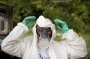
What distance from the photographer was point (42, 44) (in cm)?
671

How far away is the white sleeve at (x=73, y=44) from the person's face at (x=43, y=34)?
0.26m

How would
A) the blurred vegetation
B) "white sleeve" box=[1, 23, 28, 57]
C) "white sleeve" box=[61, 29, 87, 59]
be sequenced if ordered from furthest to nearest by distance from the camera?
the blurred vegetation
"white sleeve" box=[61, 29, 87, 59]
"white sleeve" box=[1, 23, 28, 57]

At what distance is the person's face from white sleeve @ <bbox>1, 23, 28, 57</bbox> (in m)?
0.19

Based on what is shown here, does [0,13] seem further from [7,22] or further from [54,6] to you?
[54,6]

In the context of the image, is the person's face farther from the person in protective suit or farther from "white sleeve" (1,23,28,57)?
"white sleeve" (1,23,28,57)

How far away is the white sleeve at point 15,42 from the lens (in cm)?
660

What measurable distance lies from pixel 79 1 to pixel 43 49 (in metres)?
5.02

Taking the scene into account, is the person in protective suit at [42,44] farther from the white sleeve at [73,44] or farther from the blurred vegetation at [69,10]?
the blurred vegetation at [69,10]

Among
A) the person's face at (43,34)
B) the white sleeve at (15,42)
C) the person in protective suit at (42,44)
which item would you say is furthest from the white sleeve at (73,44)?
the white sleeve at (15,42)

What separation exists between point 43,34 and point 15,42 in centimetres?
41

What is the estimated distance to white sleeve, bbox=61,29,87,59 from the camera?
6781 mm

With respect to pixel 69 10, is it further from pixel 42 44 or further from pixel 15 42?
pixel 15 42

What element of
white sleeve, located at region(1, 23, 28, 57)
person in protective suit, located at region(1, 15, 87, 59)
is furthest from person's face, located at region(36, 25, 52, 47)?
white sleeve, located at region(1, 23, 28, 57)

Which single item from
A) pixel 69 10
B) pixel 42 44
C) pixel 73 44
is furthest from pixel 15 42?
pixel 69 10
